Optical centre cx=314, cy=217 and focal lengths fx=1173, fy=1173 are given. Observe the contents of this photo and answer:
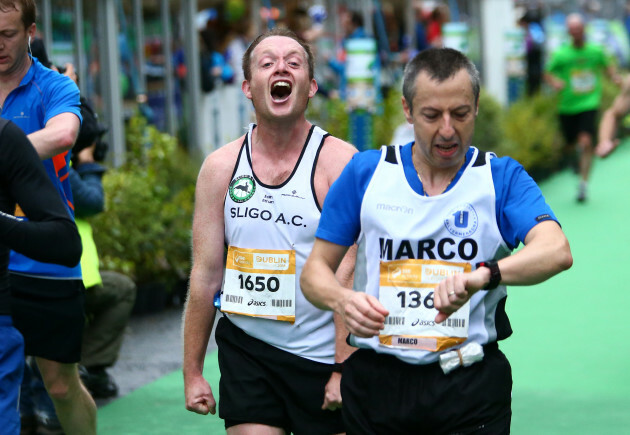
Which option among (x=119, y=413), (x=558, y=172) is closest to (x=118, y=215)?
(x=119, y=413)

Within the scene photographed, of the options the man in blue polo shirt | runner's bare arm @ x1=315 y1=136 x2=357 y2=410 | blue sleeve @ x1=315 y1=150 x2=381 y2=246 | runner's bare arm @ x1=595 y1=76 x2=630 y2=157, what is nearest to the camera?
blue sleeve @ x1=315 y1=150 x2=381 y2=246

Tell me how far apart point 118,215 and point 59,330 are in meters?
4.69

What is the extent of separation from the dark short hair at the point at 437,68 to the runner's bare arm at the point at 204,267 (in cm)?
94

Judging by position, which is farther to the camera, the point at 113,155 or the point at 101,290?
the point at 113,155

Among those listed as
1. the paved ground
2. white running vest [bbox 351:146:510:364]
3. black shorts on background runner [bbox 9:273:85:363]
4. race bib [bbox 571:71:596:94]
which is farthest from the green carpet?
race bib [bbox 571:71:596:94]

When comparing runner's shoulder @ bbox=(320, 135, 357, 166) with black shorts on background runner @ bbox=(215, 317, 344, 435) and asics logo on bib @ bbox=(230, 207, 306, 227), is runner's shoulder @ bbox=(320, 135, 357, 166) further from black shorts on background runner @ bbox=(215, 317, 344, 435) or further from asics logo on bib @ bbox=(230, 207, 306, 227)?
black shorts on background runner @ bbox=(215, 317, 344, 435)

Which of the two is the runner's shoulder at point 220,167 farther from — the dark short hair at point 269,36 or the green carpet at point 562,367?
the green carpet at point 562,367

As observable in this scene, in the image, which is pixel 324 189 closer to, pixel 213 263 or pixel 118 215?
pixel 213 263

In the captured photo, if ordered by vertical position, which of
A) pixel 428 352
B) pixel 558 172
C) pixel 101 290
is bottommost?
pixel 558 172

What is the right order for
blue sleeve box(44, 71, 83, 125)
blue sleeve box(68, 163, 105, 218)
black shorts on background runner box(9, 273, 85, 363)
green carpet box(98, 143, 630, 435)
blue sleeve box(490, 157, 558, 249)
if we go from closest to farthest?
1. blue sleeve box(490, 157, 558, 249)
2. blue sleeve box(44, 71, 83, 125)
3. black shorts on background runner box(9, 273, 85, 363)
4. blue sleeve box(68, 163, 105, 218)
5. green carpet box(98, 143, 630, 435)

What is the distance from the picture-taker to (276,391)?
413 centimetres

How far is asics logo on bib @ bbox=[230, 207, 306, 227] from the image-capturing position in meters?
4.04

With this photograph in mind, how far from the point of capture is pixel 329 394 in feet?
13.1

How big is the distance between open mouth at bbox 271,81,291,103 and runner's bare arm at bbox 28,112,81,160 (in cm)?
79
